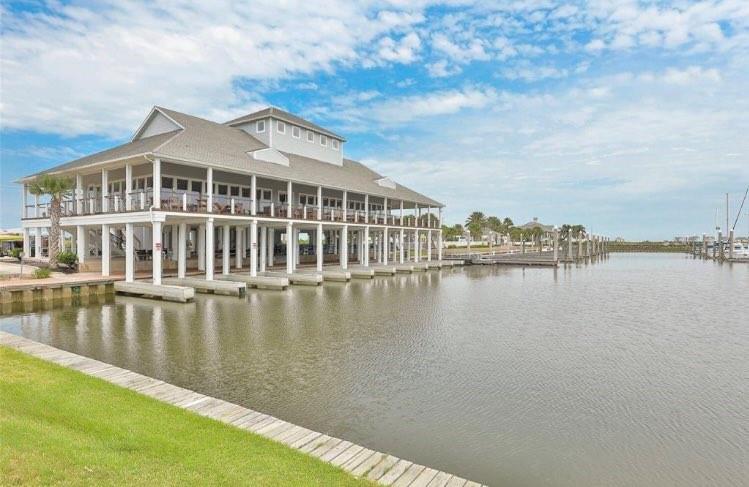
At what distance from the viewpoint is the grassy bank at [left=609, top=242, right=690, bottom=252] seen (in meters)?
116

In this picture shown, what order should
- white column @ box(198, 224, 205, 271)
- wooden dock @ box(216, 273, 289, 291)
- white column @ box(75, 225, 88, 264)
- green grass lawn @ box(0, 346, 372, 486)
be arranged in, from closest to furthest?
1. green grass lawn @ box(0, 346, 372, 486)
2. wooden dock @ box(216, 273, 289, 291)
3. white column @ box(75, 225, 88, 264)
4. white column @ box(198, 224, 205, 271)

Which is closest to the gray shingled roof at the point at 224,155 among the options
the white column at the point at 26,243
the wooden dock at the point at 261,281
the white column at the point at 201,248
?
the white column at the point at 26,243

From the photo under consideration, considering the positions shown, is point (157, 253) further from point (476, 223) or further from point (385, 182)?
point (476, 223)

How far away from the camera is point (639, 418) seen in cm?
839

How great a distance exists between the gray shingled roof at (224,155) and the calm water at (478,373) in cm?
889

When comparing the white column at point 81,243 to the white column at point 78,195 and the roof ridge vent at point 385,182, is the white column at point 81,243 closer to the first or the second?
the white column at point 78,195

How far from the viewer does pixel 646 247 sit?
120812 mm

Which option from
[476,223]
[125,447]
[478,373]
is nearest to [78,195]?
[478,373]

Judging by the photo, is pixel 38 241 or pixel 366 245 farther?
pixel 366 245

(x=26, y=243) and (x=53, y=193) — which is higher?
(x=53, y=193)

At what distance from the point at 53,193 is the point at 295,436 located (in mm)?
27163

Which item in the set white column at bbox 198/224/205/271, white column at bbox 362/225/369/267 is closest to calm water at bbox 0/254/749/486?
white column at bbox 198/224/205/271

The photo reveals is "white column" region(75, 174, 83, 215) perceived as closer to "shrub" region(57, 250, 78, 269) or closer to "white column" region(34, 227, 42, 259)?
"shrub" region(57, 250, 78, 269)

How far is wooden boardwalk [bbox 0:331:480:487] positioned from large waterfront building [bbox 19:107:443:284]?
15.4m
